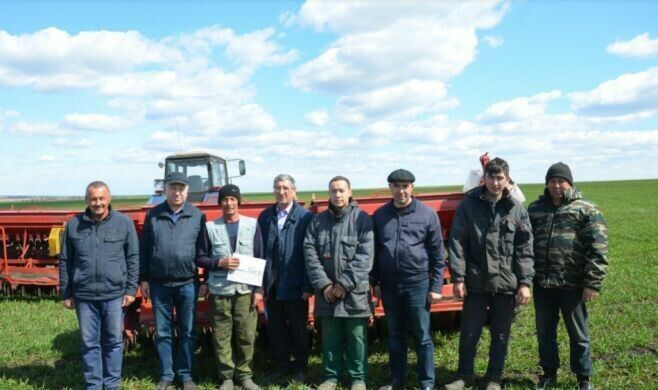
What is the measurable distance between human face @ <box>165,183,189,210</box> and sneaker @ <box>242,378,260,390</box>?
1.72 meters

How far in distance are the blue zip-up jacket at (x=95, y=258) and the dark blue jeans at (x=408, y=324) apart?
2354 millimetres

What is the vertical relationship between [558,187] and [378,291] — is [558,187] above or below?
above

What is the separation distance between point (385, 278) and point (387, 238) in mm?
362

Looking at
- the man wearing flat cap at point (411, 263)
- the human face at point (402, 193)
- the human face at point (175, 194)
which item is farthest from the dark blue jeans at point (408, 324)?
the human face at point (175, 194)

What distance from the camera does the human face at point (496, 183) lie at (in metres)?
4.46

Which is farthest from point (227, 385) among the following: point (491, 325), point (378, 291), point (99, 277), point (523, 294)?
point (523, 294)

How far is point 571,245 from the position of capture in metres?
4.52

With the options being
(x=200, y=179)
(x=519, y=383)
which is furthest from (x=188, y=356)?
(x=200, y=179)

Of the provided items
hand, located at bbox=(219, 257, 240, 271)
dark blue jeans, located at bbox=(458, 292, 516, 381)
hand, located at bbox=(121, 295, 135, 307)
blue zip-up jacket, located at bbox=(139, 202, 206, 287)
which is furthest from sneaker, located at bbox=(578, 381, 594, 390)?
hand, located at bbox=(121, 295, 135, 307)

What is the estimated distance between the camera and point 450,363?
18.2 feet

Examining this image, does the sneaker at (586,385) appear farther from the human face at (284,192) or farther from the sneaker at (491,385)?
the human face at (284,192)

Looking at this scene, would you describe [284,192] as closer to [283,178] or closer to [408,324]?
[283,178]

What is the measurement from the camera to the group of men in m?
4.52

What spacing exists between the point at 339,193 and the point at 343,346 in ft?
4.68
